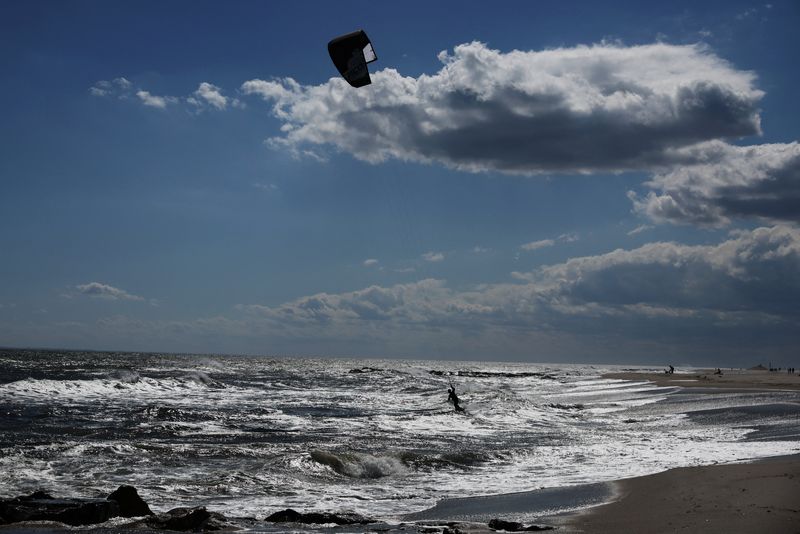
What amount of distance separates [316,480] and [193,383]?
1547 inches

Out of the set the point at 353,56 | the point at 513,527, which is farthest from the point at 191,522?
the point at 353,56

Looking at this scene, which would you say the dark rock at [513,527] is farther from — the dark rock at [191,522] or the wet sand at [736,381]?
the wet sand at [736,381]

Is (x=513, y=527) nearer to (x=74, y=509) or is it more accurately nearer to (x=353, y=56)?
(x=74, y=509)

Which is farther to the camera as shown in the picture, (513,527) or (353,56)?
(353,56)

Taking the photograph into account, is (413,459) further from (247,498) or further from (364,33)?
(364,33)

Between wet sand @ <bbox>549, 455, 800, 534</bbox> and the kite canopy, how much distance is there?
924 cm

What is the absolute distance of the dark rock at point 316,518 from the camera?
375 inches

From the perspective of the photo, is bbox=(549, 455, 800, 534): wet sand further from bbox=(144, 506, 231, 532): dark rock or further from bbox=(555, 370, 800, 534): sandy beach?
bbox=(144, 506, 231, 532): dark rock

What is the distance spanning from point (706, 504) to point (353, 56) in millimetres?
10429

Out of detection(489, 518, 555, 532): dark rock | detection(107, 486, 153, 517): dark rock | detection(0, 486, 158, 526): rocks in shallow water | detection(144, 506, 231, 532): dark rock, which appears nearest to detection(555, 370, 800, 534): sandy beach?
detection(489, 518, 555, 532): dark rock

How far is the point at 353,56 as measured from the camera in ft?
49.5

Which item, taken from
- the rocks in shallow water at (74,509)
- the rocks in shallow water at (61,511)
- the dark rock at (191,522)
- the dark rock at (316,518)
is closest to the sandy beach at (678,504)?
the dark rock at (316,518)

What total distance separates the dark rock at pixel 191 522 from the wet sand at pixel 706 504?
4177mm

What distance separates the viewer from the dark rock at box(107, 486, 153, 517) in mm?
9609
